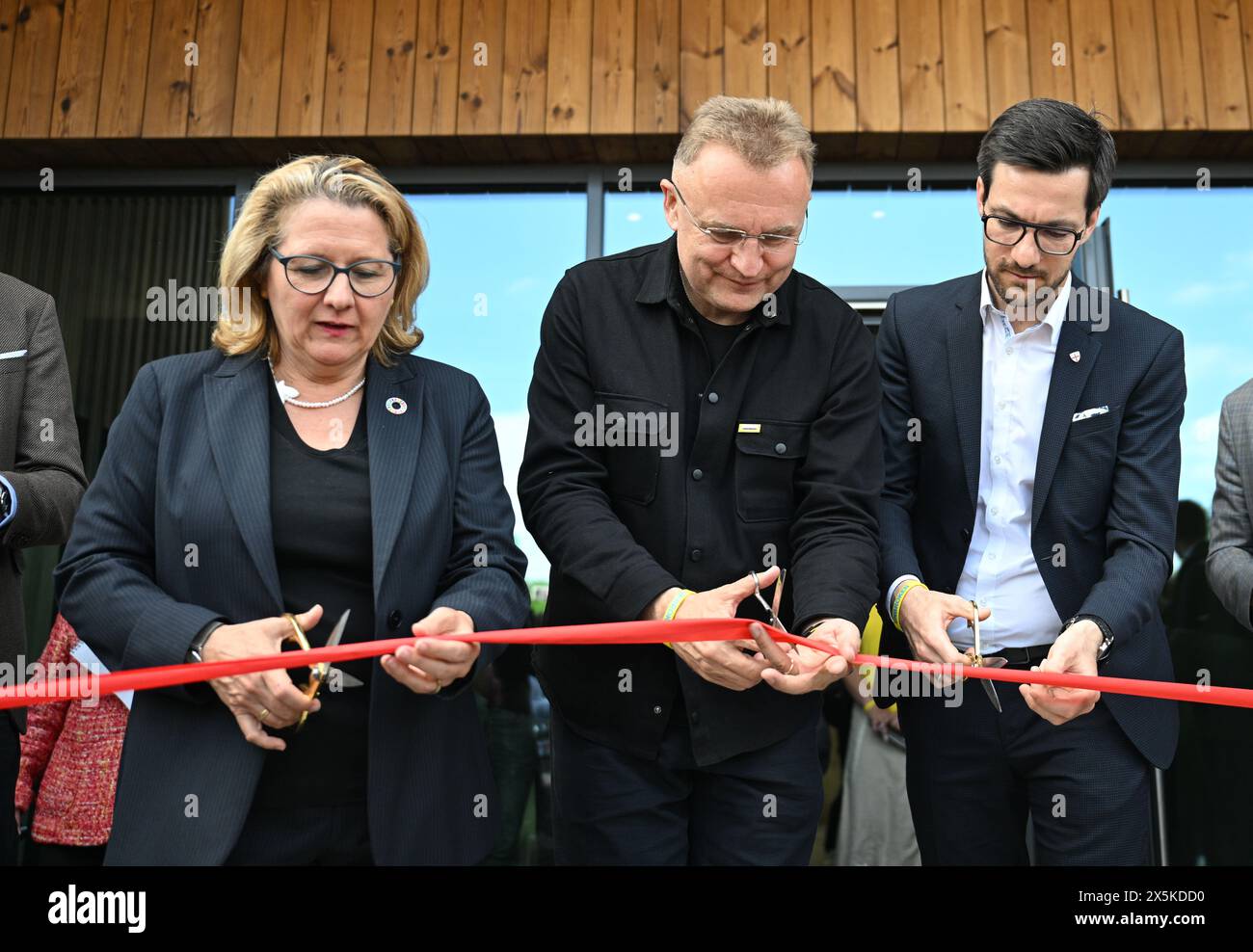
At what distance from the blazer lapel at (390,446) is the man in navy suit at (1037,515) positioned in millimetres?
1095

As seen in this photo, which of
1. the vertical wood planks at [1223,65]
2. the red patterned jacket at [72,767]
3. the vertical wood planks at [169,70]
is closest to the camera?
the red patterned jacket at [72,767]

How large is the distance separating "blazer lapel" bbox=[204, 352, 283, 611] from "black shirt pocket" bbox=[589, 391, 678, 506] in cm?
68

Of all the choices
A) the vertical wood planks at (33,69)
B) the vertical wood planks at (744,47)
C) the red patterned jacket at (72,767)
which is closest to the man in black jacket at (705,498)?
the red patterned jacket at (72,767)

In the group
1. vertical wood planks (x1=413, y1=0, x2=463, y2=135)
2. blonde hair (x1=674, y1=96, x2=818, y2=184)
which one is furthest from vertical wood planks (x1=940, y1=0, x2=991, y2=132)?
blonde hair (x1=674, y1=96, x2=818, y2=184)

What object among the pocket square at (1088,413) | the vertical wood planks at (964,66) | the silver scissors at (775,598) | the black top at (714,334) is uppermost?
the vertical wood planks at (964,66)

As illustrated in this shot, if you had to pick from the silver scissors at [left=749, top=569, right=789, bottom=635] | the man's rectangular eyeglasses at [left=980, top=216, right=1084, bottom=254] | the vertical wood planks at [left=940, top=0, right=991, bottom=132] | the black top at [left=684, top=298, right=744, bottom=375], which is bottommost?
the silver scissors at [left=749, top=569, right=789, bottom=635]

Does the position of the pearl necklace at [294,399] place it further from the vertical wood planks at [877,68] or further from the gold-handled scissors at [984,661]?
the vertical wood planks at [877,68]

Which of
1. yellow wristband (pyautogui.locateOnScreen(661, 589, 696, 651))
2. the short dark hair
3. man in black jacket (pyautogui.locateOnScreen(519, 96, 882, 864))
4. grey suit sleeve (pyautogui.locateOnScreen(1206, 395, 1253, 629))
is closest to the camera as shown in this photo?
yellow wristband (pyautogui.locateOnScreen(661, 589, 696, 651))

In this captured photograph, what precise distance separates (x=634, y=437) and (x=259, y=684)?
0.92m

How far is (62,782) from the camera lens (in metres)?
3.08

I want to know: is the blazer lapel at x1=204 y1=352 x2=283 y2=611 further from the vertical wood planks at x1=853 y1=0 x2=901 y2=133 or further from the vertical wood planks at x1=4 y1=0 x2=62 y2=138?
the vertical wood planks at x1=4 y1=0 x2=62 y2=138

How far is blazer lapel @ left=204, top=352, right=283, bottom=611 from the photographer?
2053 millimetres

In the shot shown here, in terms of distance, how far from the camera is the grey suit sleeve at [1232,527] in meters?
2.74
